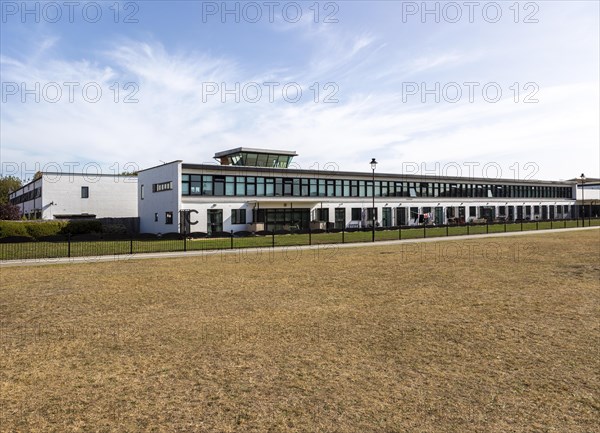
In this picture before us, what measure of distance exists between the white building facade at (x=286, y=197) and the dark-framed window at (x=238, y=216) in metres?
0.09

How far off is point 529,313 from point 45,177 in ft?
165

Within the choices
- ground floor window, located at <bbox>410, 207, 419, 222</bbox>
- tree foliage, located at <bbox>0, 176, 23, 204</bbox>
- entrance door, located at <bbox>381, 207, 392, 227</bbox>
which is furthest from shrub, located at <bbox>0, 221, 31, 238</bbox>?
tree foliage, located at <bbox>0, 176, 23, 204</bbox>

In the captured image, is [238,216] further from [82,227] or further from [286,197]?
[82,227]

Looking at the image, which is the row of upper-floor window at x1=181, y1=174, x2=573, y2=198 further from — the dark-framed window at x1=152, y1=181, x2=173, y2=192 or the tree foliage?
the tree foliage

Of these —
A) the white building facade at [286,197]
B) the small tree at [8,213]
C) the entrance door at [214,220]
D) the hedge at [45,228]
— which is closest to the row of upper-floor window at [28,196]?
the small tree at [8,213]

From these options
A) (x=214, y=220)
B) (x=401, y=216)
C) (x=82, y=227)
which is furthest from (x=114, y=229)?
(x=401, y=216)

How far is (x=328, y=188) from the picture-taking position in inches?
1864

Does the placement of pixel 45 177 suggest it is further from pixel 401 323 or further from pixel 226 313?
pixel 401 323

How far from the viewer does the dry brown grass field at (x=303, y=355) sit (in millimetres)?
4793

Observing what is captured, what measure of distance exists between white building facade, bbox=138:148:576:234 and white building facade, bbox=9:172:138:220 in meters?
6.94

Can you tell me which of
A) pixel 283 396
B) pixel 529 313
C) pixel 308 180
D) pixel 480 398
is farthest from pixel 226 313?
pixel 308 180

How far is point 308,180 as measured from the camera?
45.9m

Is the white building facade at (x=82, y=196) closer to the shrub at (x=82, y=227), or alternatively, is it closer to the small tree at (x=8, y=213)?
the small tree at (x=8, y=213)

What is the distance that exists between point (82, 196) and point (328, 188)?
1108 inches
